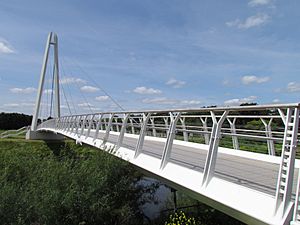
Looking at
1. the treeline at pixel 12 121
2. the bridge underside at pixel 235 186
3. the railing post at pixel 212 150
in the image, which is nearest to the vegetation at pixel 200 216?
Answer: the bridge underside at pixel 235 186

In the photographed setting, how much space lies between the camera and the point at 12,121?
7931 centimetres

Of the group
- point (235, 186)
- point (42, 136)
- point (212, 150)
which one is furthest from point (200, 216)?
point (42, 136)

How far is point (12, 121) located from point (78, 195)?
76354 mm

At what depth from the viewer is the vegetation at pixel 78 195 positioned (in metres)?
9.20

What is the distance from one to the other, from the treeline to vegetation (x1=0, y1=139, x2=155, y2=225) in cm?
7207

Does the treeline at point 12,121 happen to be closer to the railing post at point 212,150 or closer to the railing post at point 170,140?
the railing post at point 170,140

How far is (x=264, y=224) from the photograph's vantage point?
11.5ft

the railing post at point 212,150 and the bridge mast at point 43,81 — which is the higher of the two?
the bridge mast at point 43,81

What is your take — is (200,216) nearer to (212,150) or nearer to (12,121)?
(212,150)

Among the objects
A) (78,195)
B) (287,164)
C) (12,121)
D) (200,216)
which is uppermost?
(12,121)

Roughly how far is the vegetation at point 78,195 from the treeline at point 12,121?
236ft

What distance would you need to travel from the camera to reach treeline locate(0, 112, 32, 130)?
78125mm

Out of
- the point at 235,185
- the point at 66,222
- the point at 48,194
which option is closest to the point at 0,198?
the point at 48,194

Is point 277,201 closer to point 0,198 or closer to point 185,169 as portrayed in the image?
point 185,169
